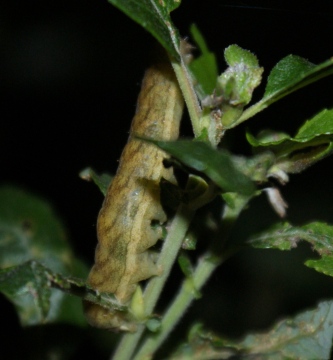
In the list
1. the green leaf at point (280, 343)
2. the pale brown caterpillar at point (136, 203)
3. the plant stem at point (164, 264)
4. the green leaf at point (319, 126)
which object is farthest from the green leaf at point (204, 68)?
the green leaf at point (280, 343)

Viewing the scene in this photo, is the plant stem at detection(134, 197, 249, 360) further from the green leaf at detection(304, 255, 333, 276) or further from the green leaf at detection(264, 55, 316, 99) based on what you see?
the green leaf at detection(264, 55, 316, 99)

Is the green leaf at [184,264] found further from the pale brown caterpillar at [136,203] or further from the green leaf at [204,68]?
the green leaf at [204,68]

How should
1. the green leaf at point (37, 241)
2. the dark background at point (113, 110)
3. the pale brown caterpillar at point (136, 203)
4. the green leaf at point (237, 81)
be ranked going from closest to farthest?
the green leaf at point (237, 81), the pale brown caterpillar at point (136, 203), the green leaf at point (37, 241), the dark background at point (113, 110)

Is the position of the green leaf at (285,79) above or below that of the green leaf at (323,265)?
above

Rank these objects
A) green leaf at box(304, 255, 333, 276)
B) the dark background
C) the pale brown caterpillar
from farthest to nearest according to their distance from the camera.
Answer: the dark background → the pale brown caterpillar → green leaf at box(304, 255, 333, 276)

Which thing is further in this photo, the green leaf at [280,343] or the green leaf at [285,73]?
the green leaf at [280,343]

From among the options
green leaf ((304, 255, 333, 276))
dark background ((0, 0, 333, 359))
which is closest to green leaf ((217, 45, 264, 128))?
green leaf ((304, 255, 333, 276))

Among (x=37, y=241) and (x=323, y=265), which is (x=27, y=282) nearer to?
(x=323, y=265)
